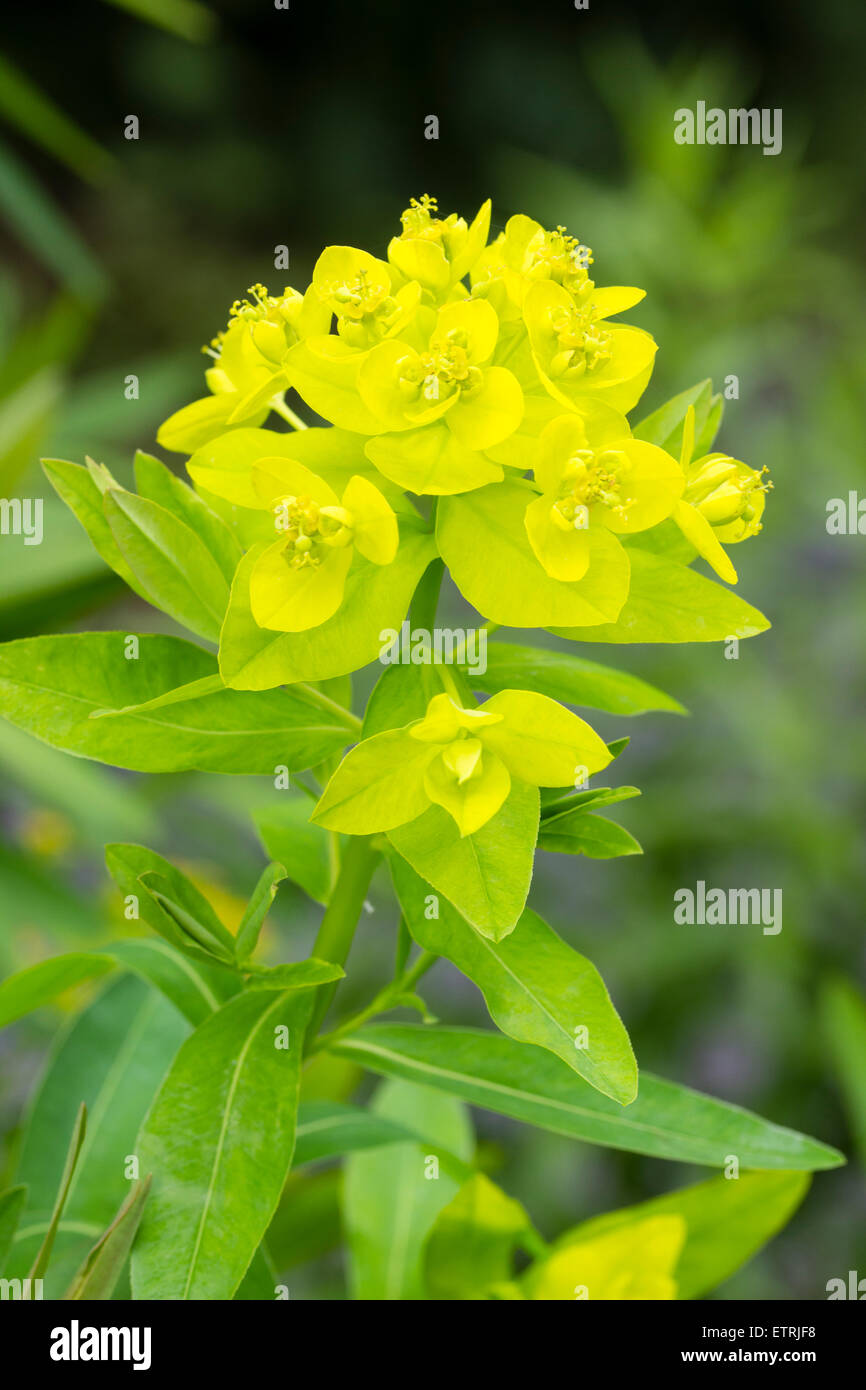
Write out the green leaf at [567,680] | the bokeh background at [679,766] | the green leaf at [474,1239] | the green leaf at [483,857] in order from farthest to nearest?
the bokeh background at [679,766] → the green leaf at [474,1239] → the green leaf at [567,680] → the green leaf at [483,857]

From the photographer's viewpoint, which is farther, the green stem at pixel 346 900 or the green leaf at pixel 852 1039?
the green leaf at pixel 852 1039

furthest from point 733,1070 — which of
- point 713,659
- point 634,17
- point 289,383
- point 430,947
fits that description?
point 634,17

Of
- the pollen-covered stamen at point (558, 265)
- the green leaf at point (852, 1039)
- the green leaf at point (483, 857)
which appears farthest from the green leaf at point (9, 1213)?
the green leaf at point (852, 1039)

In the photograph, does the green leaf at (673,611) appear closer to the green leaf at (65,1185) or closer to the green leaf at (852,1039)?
the green leaf at (65,1185)

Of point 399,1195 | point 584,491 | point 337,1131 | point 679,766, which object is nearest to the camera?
point 584,491

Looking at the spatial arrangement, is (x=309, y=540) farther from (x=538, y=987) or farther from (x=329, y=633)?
(x=538, y=987)

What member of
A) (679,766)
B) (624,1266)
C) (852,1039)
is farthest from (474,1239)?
(679,766)
